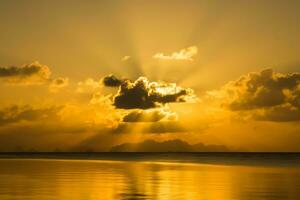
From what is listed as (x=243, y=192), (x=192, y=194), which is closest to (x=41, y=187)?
(x=192, y=194)

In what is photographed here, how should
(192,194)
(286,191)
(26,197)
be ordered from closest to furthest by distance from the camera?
(26,197) → (192,194) → (286,191)

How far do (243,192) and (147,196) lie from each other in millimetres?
7989

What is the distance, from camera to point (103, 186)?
45.2 metres

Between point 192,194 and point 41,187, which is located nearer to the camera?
point 192,194

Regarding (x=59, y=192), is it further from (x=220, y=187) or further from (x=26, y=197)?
(x=220, y=187)

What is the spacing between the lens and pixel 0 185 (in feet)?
145

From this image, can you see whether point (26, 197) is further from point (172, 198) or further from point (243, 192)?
point (243, 192)

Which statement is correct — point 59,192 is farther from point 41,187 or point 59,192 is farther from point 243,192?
point 243,192

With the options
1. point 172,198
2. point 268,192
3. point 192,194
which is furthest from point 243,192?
point 172,198

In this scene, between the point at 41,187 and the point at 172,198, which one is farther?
the point at 41,187

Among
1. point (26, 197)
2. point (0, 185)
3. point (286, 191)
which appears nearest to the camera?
point (26, 197)

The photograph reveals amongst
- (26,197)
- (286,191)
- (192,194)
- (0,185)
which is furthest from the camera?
(0,185)

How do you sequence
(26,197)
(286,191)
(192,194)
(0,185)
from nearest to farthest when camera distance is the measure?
(26,197), (192,194), (286,191), (0,185)

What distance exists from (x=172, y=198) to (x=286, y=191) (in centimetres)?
1020
